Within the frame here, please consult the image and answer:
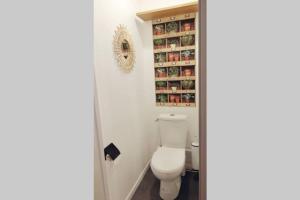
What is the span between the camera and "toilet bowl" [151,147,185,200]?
1599mm

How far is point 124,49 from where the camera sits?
1.67 metres

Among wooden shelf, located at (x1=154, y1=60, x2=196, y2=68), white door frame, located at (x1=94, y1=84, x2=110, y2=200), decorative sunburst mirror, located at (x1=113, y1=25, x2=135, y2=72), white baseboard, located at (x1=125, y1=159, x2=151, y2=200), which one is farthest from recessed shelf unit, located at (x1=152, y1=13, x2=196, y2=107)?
white door frame, located at (x1=94, y1=84, x2=110, y2=200)

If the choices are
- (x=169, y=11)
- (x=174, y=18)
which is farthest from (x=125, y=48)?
(x=174, y=18)

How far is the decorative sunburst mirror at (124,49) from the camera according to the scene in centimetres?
152

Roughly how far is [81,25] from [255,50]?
493 millimetres

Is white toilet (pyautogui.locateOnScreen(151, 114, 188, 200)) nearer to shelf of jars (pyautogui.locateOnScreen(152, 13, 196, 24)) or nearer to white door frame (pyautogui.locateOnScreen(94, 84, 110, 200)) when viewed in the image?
white door frame (pyautogui.locateOnScreen(94, 84, 110, 200))

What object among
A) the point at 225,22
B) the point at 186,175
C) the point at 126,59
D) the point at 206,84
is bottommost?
the point at 186,175

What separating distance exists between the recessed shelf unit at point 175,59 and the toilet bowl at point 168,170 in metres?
0.69

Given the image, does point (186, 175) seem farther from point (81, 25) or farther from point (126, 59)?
point (81, 25)

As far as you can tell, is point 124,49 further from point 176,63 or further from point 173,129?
point 173,129

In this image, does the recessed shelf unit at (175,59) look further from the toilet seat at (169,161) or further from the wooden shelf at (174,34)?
the toilet seat at (169,161)

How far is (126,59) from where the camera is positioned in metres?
1.72

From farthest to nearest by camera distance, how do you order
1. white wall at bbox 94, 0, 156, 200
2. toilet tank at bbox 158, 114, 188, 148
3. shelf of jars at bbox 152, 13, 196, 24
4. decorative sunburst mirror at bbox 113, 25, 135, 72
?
toilet tank at bbox 158, 114, 188, 148
shelf of jars at bbox 152, 13, 196, 24
decorative sunburst mirror at bbox 113, 25, 135, 72
white wall at bbox 94, 0, 156, 200

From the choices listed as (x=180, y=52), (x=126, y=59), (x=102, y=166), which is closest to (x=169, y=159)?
(x=102, y=166)
